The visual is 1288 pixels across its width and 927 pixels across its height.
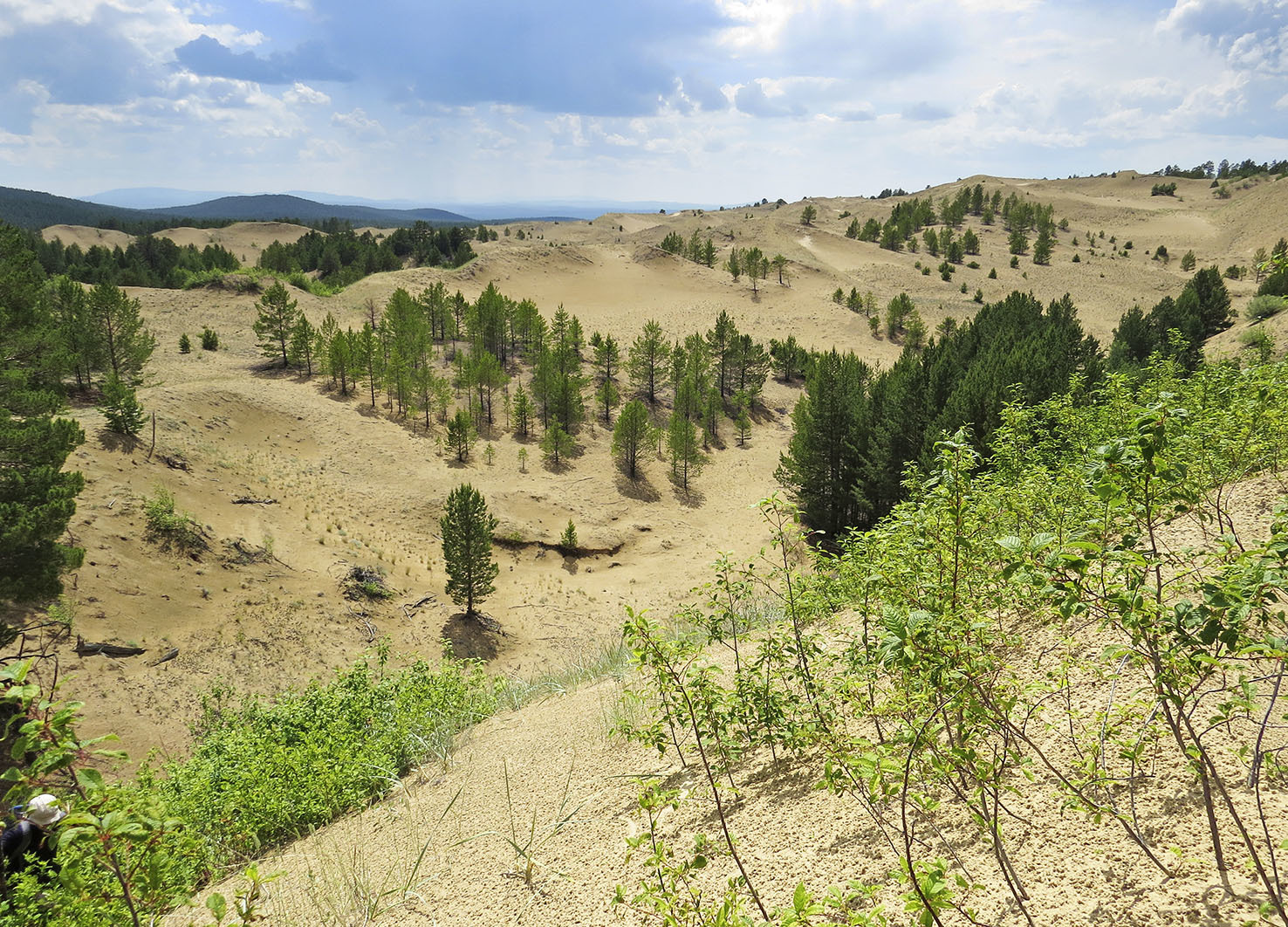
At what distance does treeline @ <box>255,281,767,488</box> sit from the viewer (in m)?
39.1

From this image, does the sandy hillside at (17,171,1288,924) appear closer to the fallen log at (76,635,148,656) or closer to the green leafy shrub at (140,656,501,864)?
the fallen log at (76,635,148,656)

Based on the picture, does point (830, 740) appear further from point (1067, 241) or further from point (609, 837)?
point (1067, 241)

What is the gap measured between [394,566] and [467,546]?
579 cm

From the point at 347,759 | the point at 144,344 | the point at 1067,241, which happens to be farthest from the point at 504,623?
the point at 1067,241

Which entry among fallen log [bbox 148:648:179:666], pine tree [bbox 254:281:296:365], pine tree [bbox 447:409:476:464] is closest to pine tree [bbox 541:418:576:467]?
pine tree [bbox 447:409:476:464]

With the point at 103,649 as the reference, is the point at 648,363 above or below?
above

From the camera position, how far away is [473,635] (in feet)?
78.7

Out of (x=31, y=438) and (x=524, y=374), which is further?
(x=524, y=374)

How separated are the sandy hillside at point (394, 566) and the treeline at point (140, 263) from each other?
1767cm

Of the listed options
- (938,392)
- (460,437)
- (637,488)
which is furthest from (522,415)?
(938,392)

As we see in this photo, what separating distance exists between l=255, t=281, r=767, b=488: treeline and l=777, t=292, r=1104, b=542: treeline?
11.1 metres

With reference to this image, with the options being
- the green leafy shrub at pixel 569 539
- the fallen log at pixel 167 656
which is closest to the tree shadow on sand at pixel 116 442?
the fallen log at pixel 167 656

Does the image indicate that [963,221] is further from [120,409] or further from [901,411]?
[120,409]

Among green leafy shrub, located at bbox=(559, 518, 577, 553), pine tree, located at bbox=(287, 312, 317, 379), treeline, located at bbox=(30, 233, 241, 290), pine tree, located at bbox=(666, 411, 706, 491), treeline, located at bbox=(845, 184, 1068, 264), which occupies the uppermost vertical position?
treeline, located at bbox=(845, 184, 1068, 264)
